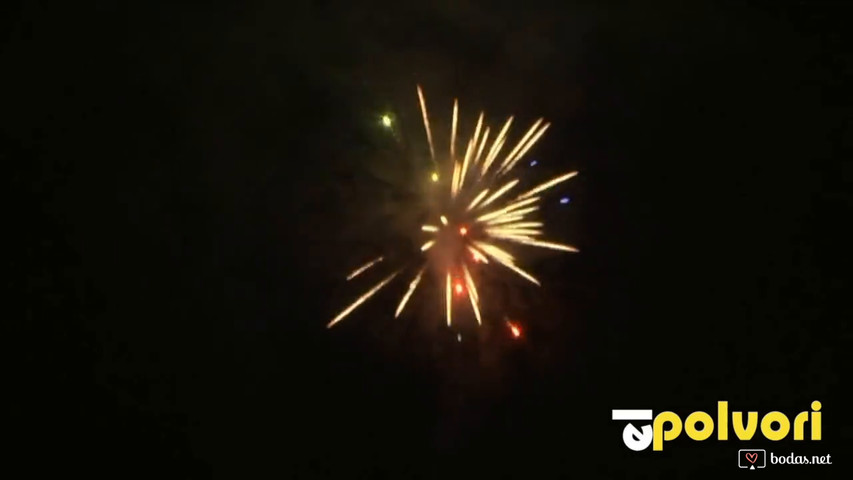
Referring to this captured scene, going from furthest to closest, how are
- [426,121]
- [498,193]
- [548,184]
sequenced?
[548,184] → [426,121] → [498,193]

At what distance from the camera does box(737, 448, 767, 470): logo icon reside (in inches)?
282

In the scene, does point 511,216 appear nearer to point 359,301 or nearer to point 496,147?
point 496,147

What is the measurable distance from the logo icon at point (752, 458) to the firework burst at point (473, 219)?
272cm

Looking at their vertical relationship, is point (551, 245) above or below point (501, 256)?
above

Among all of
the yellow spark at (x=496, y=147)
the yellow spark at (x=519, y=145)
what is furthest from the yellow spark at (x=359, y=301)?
the yellow spark at (x=519, y=145)

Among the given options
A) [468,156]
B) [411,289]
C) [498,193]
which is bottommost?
[411,289]

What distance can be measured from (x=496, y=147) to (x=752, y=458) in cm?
377

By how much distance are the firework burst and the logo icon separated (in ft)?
8.94

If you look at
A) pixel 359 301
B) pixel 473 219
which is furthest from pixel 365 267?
pixel 473 219

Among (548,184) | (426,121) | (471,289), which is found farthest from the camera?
(548,184)

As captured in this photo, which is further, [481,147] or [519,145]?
[519,145]

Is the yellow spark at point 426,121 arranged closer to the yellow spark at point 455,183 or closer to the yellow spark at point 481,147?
the yellow spark at point 455,183

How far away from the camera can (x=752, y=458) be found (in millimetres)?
7188

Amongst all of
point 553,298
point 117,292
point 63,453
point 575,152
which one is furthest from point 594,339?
point 63,453
